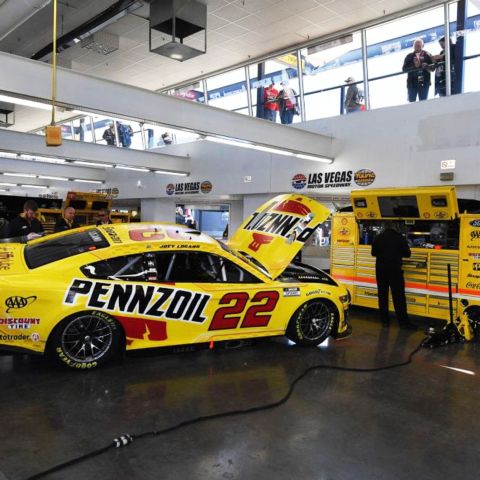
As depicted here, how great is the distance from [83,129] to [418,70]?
55.9 ft

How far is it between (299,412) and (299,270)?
8.51 feet

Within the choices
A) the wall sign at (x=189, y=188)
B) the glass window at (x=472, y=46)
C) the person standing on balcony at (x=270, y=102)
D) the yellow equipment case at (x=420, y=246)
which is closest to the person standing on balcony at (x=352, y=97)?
the person standing on balcony at (x=270, y=102)

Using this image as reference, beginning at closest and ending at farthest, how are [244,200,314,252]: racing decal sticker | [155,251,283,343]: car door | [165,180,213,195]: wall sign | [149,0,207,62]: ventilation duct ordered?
[155,251,283,343]: car door
[244,200,314,252]: racing decal sticker
[149,0,207,62]: ventilation duct
[165,180,213,195]: wall sign

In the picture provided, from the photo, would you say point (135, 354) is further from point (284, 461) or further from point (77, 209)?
point (77, 209)

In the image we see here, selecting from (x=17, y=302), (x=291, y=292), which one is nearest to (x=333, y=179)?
(x=291, y=292)

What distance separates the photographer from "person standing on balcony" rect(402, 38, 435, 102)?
9680mm

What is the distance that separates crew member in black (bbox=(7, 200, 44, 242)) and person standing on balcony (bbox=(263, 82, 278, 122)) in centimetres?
800

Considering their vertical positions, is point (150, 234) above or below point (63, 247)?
above

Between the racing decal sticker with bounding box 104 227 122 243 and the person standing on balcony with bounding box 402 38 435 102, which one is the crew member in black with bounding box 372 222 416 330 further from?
the person standing on balcony with bounding box 402 38 435 102

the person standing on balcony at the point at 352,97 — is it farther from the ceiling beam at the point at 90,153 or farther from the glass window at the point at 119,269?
the glass window at the point at 119,269

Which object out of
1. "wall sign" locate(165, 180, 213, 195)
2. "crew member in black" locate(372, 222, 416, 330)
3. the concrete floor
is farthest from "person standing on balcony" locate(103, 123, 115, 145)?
the concrete floor

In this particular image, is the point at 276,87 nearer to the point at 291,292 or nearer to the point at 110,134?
the point at 291,292

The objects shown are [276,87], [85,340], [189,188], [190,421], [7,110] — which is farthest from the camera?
[7,110]

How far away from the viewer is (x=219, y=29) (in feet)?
34.9
